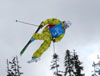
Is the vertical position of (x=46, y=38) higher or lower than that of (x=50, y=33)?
lower

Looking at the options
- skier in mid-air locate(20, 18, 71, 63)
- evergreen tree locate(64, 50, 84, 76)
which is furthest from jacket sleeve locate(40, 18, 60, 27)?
evergreen tree locate(64, 50, 84, 76)

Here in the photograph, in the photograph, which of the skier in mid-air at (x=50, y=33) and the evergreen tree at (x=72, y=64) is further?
the evergreen tree at (x=72, y=64)

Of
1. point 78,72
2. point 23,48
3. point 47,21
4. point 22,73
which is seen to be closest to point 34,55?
point 23,48

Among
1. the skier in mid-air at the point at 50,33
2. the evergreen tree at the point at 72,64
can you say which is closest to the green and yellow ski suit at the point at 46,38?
the skier in mid-air at the point at 50,33

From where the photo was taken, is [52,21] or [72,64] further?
[72,64]

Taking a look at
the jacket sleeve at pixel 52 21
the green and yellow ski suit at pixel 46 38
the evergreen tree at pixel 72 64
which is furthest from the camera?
the evergreen tree at pixel 72 64

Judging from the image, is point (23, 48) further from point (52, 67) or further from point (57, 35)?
point (52, 67)

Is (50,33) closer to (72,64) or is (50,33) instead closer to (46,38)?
(46,38)

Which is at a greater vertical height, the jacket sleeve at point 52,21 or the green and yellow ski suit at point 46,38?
the jacket sleeve at point 52,21

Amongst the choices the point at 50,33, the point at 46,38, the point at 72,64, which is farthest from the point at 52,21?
the point at 72,64

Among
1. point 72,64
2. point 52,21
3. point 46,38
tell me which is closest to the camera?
point 46,38

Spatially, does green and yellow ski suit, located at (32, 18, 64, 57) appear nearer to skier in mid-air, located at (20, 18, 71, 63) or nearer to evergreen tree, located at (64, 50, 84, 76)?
skier in mid-air, located at (20, 18, 71, 63)

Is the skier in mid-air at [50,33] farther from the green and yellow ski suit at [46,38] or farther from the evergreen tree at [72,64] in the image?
the evergreen tree at [72,64]

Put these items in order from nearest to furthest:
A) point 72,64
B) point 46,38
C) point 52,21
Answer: point 46,38
point 52,21
point 72,64
